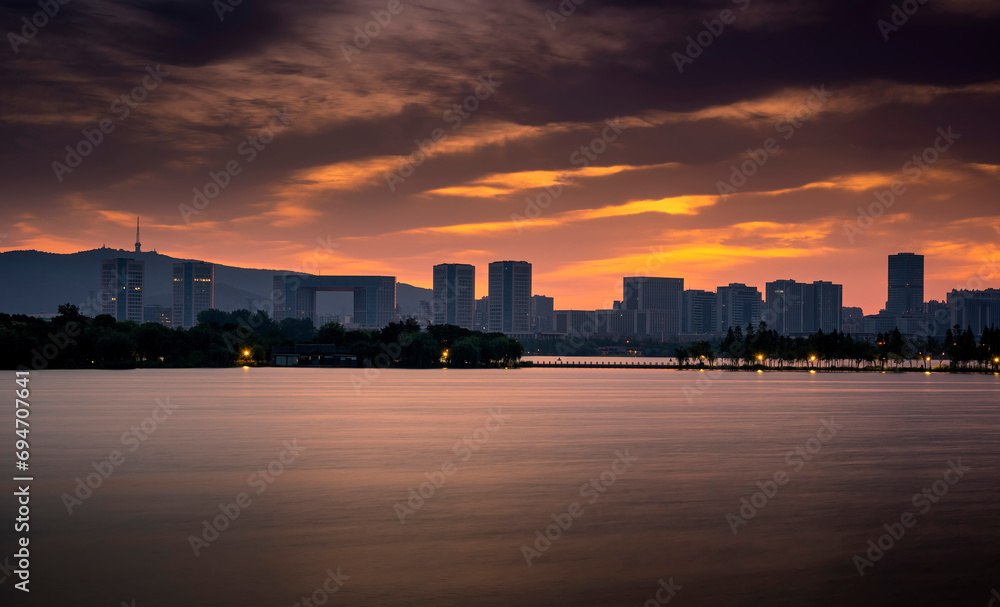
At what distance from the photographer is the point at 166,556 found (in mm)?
20859

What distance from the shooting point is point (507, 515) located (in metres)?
26.5

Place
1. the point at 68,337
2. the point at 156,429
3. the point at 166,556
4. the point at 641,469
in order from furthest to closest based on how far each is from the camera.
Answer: the point at 68,337 < the point at 156,429 < the point at 641,469 < the point at 166,556

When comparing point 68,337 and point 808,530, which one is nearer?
point 808,530

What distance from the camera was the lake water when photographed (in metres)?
18.9

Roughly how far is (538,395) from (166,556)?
75.5m

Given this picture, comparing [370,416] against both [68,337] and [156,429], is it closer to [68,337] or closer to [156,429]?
[156,429]

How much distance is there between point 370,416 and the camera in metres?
62.6

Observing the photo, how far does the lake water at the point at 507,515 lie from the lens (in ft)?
62.0

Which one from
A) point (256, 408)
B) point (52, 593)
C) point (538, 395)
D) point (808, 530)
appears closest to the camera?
point (52, 593)

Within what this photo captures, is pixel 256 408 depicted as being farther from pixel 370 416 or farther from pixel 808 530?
pixel 808 530

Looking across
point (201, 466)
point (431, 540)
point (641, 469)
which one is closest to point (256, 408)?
point (201, 466)

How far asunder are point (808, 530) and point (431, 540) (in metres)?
10.9

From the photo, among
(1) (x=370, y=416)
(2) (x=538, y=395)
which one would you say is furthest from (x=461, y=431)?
(2) (x=538, y=395)

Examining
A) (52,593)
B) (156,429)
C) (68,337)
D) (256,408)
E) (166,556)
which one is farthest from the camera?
(68,337)
